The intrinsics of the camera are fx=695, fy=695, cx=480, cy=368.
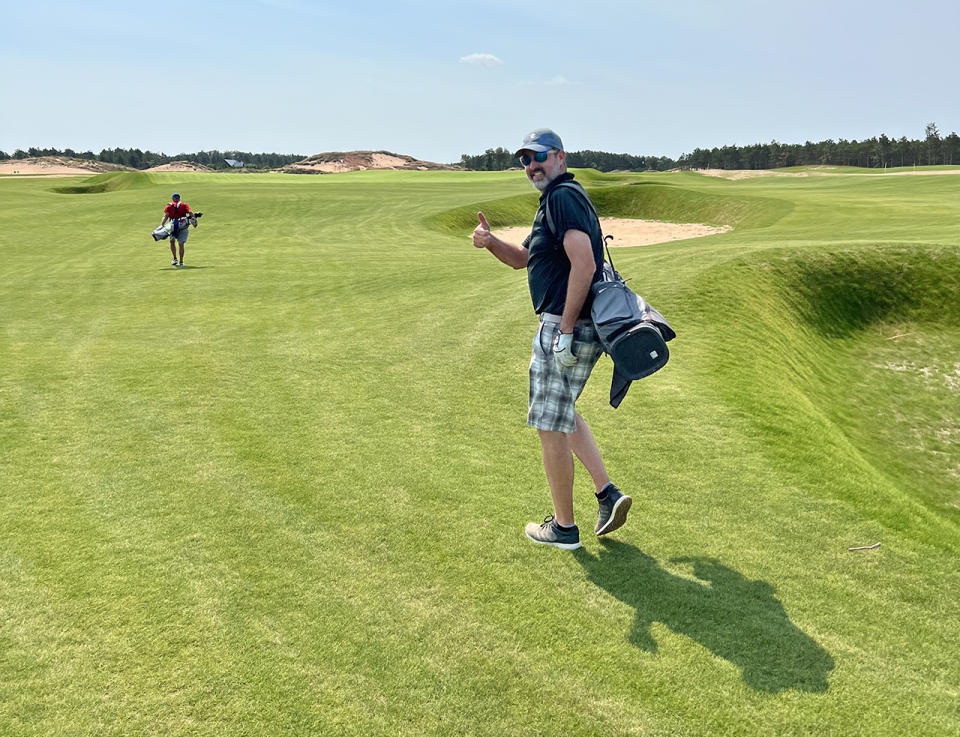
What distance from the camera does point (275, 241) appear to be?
87.4 ft

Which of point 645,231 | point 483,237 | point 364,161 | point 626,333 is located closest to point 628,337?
point 626,333

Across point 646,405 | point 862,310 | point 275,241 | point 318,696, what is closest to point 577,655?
point 318,696

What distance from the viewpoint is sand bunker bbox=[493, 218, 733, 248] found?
35.5 meters

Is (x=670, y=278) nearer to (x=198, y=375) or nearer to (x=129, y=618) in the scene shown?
(x=198, y=375)

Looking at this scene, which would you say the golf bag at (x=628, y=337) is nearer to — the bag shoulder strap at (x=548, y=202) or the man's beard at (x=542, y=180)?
the bag shoulder strap at (x=548, y=202)

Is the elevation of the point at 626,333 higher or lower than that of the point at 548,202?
lower

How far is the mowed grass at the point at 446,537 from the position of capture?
357cm

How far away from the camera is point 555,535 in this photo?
4977 mm

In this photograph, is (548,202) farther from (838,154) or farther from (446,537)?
(838,154)

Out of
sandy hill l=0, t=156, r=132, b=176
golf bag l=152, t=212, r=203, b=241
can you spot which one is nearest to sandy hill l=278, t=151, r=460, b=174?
sandy hill l=0, t=156, r=132, b=176

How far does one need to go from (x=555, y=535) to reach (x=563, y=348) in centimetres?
137

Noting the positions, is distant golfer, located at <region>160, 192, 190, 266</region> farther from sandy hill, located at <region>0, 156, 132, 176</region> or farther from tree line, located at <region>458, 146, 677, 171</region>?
tree line, located at <region>458, 146, 677, 171</region>

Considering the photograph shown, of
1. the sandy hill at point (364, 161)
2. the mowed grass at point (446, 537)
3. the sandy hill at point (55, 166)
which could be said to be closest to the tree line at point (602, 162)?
the sandy hill at point (364, 161)

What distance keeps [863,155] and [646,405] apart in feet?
567
